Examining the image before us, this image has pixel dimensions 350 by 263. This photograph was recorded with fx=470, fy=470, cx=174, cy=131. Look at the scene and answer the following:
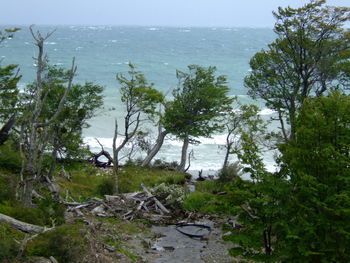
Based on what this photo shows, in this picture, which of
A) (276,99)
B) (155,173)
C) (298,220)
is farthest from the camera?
(155,173)

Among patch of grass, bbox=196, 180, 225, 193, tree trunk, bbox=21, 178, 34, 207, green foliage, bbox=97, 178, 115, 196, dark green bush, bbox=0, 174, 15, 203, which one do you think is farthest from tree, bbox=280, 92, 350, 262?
patch of grass, bbox=196, 180, 225, 193

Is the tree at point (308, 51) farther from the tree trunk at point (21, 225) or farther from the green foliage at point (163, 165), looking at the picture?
the tree trunk at point (21, 225)

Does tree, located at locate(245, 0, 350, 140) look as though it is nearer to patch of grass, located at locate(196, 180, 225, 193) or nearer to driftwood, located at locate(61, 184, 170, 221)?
patch of grass, located at locate(196, 180, 225, 193)

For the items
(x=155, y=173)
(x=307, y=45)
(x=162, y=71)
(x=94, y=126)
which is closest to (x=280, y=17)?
(x=307, y=45)

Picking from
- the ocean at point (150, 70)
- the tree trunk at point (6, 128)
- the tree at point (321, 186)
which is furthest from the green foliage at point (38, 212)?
the ocean at point (150, 70)

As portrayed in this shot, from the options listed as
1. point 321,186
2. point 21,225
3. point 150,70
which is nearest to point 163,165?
point 21,225

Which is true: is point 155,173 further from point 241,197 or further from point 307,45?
point 241,197

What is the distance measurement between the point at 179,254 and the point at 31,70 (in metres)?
86.7

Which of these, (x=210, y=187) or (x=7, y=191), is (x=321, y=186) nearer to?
(x=7, y=191)

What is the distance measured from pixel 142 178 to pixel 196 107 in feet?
29.0

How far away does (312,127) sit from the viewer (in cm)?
1213

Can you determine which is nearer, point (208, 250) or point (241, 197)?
point (241, 197)

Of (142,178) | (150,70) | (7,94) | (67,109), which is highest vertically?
(7,94)

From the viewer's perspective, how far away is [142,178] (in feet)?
102
